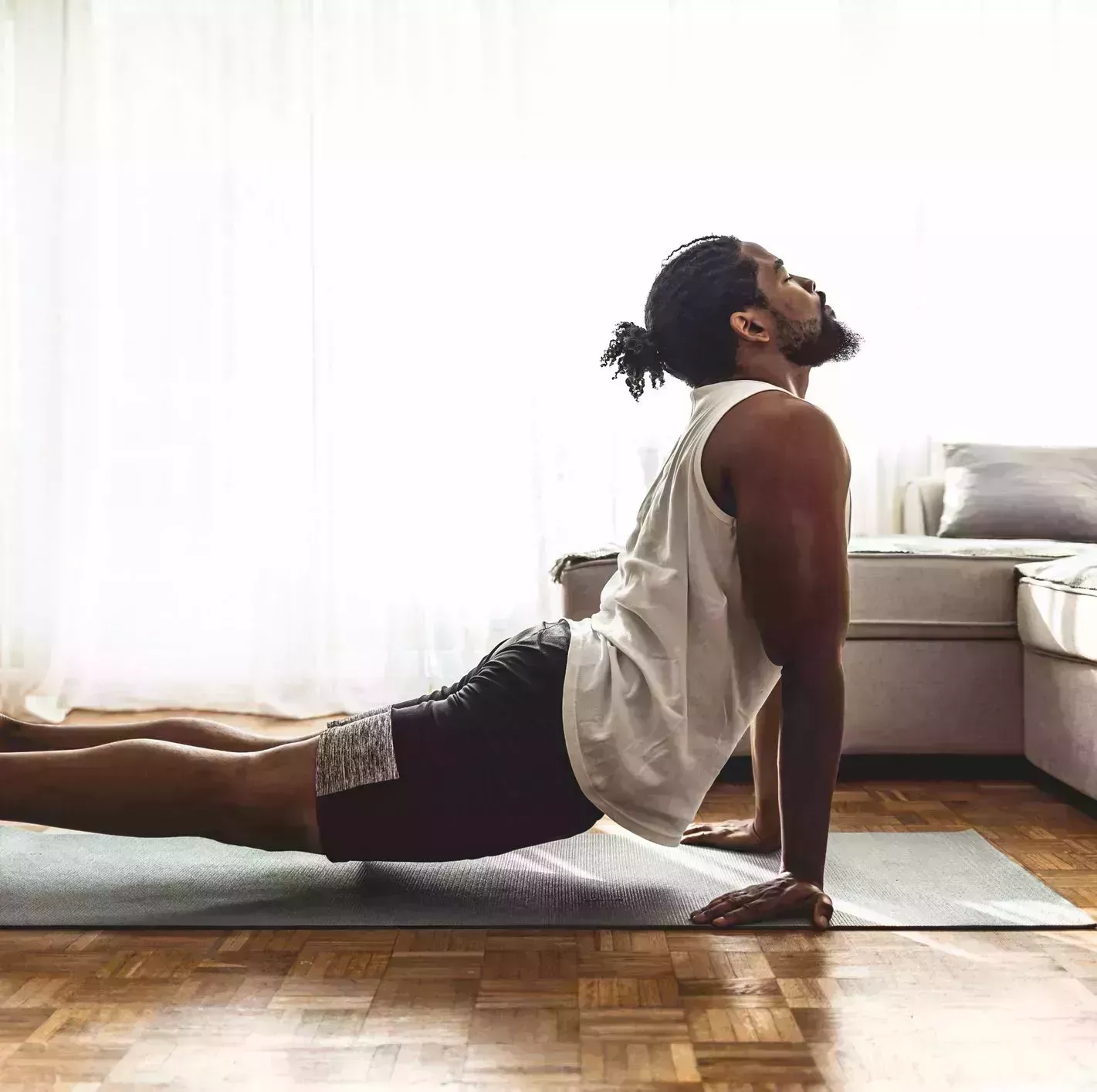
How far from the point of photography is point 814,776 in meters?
1.50

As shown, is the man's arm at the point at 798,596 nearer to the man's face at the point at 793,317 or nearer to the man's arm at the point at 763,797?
the man's face at the point at 793,317

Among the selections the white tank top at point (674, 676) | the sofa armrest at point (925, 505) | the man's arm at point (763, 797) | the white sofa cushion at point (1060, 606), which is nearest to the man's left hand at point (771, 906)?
the white tank top at point (674, 676)

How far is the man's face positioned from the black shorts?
1.89 feet

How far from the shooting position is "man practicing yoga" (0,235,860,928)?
4.81ft

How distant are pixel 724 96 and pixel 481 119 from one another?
799mm

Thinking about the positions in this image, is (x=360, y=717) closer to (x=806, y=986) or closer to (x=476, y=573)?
(x=806, y=986)

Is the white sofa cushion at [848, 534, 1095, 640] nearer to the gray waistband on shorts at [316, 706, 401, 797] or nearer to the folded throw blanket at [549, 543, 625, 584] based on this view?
the folded throw blanket at [549, 543, 625, 584]

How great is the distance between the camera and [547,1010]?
4.01 feet

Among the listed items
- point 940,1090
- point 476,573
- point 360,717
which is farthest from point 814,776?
point 476,573

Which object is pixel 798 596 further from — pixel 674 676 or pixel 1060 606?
pixel 1060 606

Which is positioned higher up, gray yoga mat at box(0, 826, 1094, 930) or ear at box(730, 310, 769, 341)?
ear at box(730, 310, 769, 341)

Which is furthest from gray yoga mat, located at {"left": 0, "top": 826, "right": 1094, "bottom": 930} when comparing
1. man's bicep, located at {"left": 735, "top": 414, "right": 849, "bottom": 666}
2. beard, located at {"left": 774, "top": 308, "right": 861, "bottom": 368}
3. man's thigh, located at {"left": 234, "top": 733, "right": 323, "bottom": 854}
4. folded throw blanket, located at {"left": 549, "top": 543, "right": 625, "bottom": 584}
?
beard, located at {"left": 774, "top": 308, "right": 861, "bottom": 368}

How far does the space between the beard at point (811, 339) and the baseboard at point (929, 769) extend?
3.61ft

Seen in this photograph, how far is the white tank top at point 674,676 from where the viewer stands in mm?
1468
